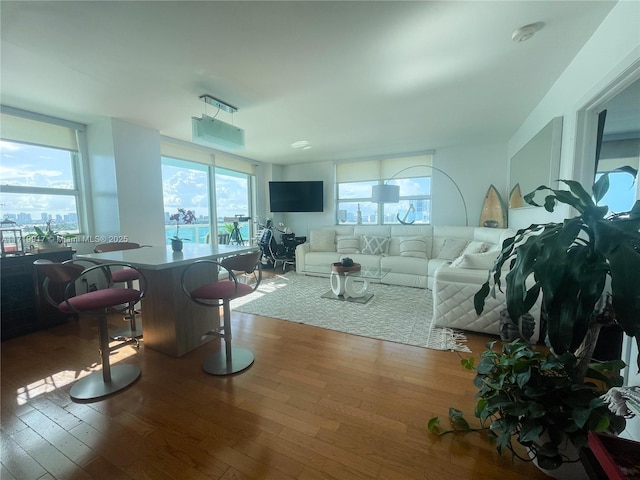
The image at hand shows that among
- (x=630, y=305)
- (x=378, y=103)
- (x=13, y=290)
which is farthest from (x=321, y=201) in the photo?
(x=630, y=305)

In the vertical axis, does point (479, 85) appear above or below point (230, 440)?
above

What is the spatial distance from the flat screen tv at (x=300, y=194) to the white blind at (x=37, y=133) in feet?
10.8

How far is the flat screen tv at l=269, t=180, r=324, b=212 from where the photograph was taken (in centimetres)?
579

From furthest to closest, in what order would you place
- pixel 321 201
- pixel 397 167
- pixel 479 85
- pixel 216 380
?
1. pixel 321 201
2. pixel 397 167
3. pixel 479 85
4. pixel 216 380

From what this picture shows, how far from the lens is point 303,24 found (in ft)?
5.26

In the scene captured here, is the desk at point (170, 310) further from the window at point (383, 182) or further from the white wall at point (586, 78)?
the window at point (383, 182)

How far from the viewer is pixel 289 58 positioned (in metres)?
1.95

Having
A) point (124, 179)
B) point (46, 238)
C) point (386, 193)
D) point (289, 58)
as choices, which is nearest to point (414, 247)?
point (386, 193)

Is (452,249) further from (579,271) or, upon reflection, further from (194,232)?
(194,232)

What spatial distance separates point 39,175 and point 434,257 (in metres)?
5.54

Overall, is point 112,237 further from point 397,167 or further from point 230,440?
point 397,167

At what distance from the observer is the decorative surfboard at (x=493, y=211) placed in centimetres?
416

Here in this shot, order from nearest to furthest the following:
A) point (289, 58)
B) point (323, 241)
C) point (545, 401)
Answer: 1. point (545, 401)
2. point (289, 58)
3. point (323, 241)

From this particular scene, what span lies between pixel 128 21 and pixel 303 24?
1058 mm
